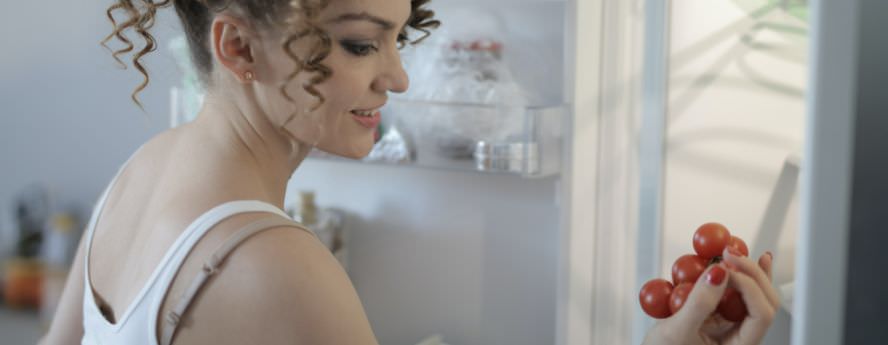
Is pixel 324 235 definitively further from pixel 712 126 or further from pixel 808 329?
pixel 808 329

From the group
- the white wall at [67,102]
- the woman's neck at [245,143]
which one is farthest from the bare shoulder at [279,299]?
the white wall at [67,102]

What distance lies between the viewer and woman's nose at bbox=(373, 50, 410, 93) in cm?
93

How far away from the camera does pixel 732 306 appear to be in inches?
34.9

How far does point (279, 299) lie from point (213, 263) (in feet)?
→ 0.22

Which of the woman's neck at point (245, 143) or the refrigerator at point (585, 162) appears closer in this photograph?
the refrigerator at point (585, 162)

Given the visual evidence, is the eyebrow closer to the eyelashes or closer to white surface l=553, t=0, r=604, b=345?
the eyelashes

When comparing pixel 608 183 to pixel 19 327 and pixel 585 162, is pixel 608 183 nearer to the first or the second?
pixel 585 162

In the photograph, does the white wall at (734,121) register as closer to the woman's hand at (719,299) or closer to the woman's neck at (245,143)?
the woman's hand at (719,299)

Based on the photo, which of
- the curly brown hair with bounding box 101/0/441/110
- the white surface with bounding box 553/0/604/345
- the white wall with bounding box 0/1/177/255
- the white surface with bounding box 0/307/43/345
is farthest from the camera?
the white surface with bounding box 0/307/43/345

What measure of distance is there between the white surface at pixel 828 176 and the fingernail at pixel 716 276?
0.10 metres

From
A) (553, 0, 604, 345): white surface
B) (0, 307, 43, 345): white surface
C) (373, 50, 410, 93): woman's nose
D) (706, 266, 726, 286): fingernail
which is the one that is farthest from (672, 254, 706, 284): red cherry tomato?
(0, 307, 43, 345): white surface

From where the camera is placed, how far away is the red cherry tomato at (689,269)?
38.1 inches

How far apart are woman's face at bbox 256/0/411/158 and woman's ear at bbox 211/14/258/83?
1 centimetres

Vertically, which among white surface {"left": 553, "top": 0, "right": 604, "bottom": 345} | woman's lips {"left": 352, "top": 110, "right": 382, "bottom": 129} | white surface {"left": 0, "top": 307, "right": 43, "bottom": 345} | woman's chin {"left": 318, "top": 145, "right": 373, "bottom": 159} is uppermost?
woman's lips {"left": 352, "top": 110, "right": 382, "bottom": 129}
